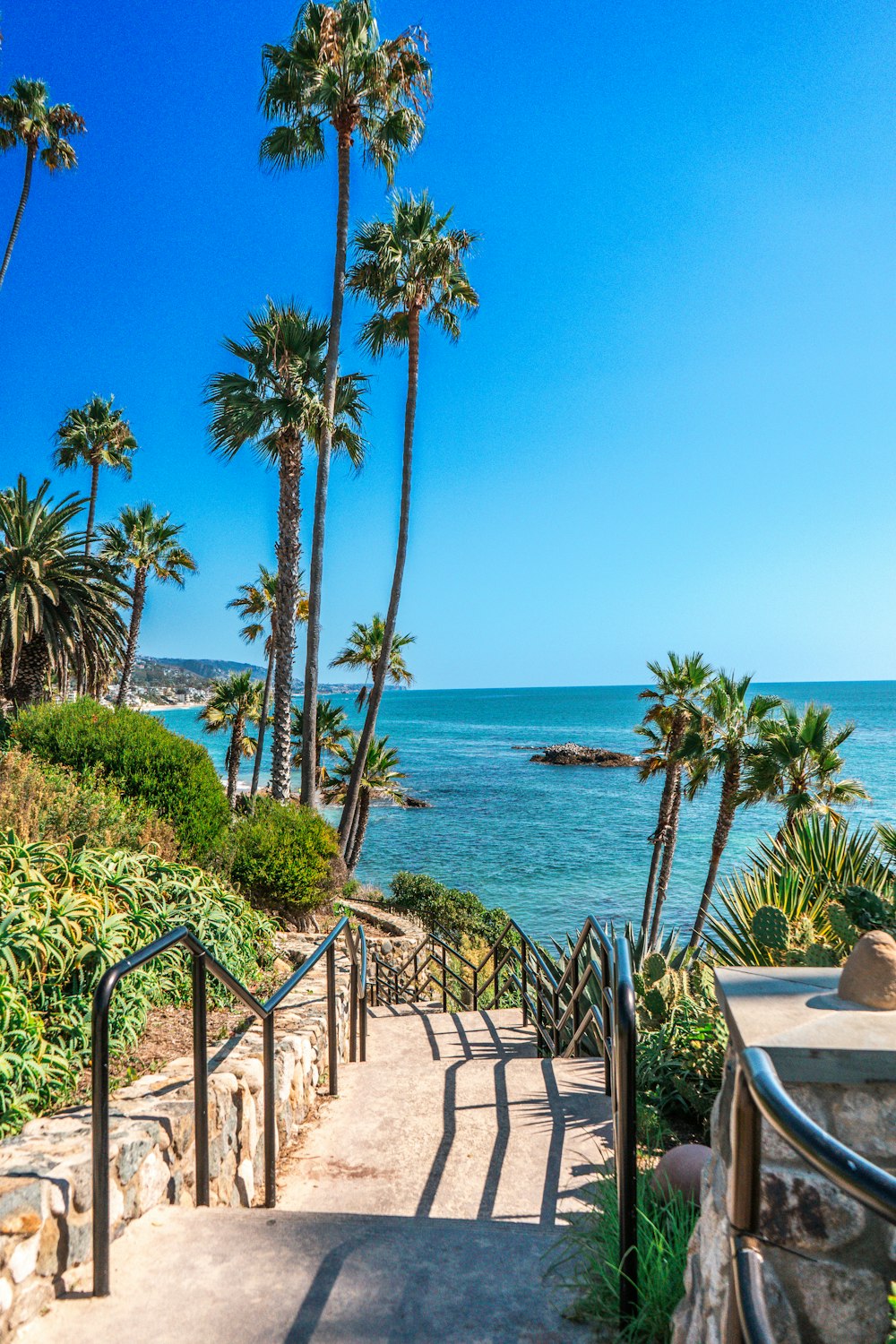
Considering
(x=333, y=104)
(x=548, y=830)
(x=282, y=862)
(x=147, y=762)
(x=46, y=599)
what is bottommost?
(x=548, y=830)

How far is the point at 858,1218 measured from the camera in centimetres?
155

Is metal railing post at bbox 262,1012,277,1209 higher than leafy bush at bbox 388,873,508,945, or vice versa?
metal railing post at bbox 262,1012,277,1209

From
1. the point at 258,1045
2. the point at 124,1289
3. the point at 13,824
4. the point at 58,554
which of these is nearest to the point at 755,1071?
the point at 124,1289

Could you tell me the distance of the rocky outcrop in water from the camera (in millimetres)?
74438

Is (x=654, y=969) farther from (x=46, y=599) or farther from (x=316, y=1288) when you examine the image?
(x=46, y=599)

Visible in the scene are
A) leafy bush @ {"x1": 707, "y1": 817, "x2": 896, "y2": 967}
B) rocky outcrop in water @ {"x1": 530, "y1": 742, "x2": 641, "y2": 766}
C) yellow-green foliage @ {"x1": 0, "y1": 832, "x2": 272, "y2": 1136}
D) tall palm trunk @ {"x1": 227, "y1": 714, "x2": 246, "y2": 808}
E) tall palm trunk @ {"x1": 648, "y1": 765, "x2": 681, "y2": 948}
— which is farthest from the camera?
rocky outcrop in water @ {"x1": 530, "y1": 742, "x2": 641, "y2": 766}

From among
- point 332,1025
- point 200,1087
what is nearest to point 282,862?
point 332,1025

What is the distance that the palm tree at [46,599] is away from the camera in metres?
11.9

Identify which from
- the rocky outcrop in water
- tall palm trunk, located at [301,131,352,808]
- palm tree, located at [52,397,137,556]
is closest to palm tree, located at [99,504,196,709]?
palm tree, located at [52,397,137,556]

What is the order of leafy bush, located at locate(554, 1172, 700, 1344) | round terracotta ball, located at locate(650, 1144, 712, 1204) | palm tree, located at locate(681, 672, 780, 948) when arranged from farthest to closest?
palm tree, located at locate(681, 672, 780, 948) → round terracotta ball, located at locate(650, 1144, 712, 1204) → leafy bush, located at locate(554, 1172, 700, 1344)

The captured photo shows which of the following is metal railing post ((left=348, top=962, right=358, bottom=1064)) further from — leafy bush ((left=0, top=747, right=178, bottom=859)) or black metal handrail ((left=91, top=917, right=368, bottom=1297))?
leafy bush ((left=0, top=747, right=178, bottom=859))

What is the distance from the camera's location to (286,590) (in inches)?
635

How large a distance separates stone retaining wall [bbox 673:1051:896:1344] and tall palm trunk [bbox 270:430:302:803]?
566 inches

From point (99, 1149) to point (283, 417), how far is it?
15.1m
